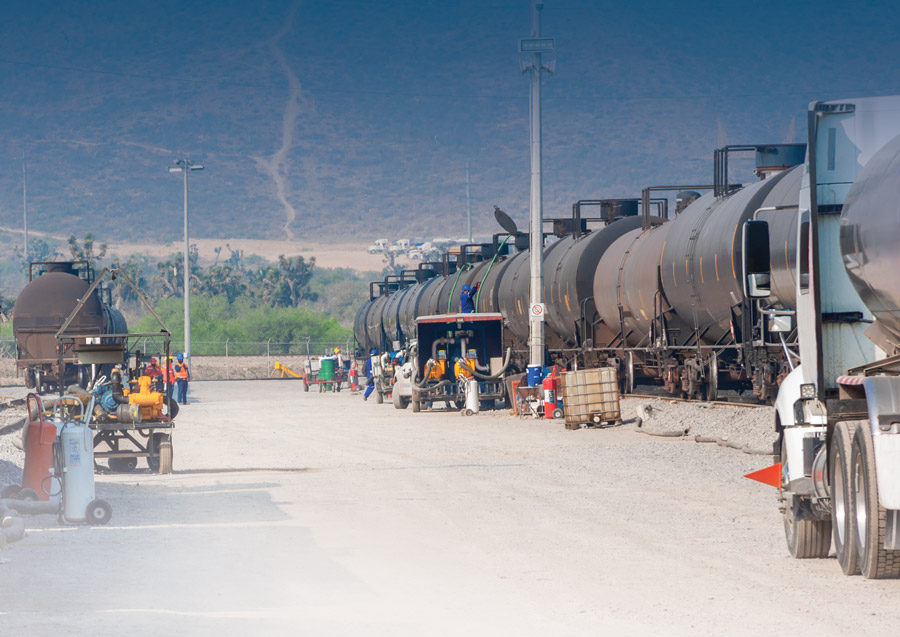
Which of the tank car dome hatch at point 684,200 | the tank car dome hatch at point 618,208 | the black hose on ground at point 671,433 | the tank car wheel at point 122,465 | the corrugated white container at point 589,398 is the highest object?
the tank car dome hatch at point 618,208

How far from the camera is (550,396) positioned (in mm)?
25062

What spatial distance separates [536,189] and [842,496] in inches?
812

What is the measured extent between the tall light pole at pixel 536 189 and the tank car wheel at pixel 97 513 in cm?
1673

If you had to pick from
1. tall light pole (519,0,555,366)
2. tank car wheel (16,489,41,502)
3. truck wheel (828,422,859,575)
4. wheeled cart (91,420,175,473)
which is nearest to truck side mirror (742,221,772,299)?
truck wheel (828,422,859,575)

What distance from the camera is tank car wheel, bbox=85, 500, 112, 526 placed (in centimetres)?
1068

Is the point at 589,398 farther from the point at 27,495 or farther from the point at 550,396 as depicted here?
the point at 27,495

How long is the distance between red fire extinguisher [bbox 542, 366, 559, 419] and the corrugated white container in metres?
2.73

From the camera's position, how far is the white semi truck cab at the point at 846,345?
23.0ft

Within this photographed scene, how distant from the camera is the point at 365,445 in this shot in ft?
64.4

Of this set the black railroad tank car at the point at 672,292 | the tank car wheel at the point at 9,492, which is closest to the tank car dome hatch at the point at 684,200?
the black railroad tank car at the point at 672,292

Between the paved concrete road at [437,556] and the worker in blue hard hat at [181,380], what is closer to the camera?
the paved concrete road at [437,556]

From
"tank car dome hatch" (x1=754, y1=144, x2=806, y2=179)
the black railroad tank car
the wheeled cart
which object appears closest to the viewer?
the wheeled cart

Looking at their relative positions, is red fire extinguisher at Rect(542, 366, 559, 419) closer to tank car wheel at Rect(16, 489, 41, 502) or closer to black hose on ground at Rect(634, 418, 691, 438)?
black hose on ground at Rect(634, 418, 691, 438)

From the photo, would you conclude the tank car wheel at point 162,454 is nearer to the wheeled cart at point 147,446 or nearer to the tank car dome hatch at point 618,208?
the wheeled cart at point 147,446
